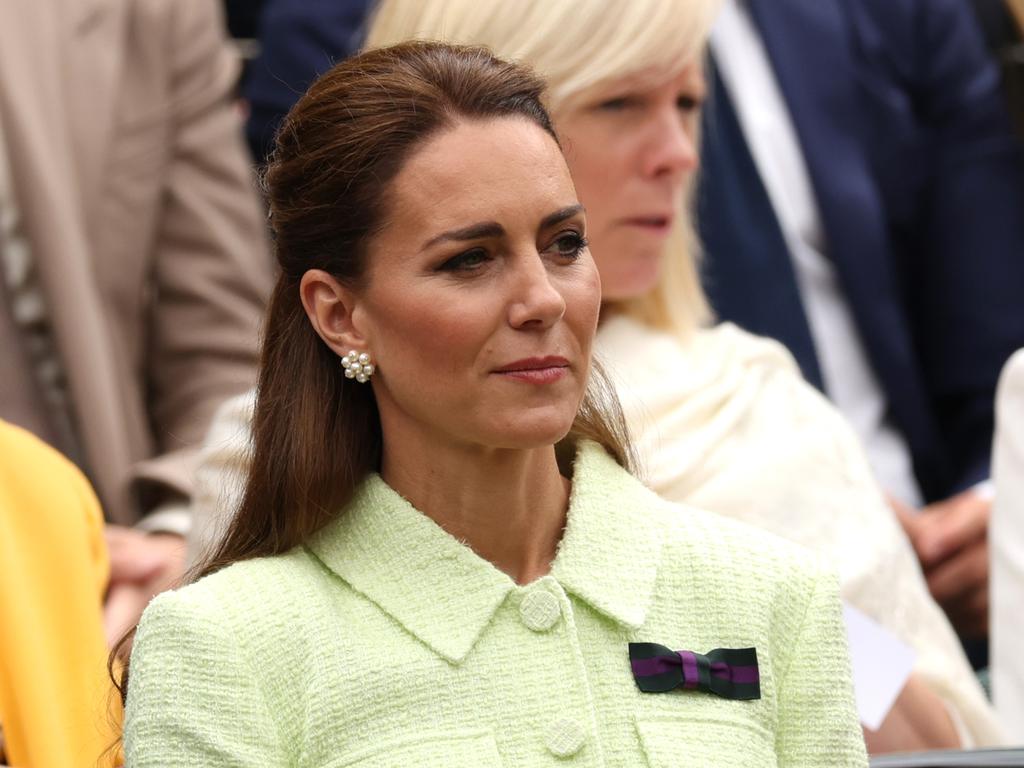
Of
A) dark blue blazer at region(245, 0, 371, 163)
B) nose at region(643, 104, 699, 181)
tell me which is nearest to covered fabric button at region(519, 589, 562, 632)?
nose at region(643, 104, 699, 181)

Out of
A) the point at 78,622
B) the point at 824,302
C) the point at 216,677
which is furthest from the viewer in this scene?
the point at 824,302

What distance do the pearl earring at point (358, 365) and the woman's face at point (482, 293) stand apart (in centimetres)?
3

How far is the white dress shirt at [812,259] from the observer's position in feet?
13.0

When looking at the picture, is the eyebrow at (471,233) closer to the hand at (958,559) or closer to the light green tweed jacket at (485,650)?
the light green tweed jacket at (485,650)

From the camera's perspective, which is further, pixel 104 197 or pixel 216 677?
pixel 104 197

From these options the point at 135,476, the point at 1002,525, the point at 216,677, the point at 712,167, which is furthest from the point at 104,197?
the point at 216,677

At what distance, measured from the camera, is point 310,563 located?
1991 millimetres

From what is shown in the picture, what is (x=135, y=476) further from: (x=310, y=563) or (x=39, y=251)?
(x=310, y=563)

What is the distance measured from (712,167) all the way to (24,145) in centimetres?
130

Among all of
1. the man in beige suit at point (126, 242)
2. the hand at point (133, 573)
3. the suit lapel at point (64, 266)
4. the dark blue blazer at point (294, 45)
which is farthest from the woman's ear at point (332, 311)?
the dark blue blazer at point (294, 45)

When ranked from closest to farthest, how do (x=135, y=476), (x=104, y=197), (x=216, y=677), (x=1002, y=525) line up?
(x=216, y=677) < (x=1002, y=525) < (x=135, y=476) < (x=104, y=197)

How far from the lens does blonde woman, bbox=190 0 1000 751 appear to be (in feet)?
9.55

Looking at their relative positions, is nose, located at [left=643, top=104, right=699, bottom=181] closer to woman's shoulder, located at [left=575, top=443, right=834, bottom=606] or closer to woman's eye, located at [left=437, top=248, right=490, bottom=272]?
woman's shoulder, located at [left=575, top=443, right=834, bottom=606]

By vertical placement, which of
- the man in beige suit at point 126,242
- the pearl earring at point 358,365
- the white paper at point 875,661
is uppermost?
the pearl earring at point 358,365
